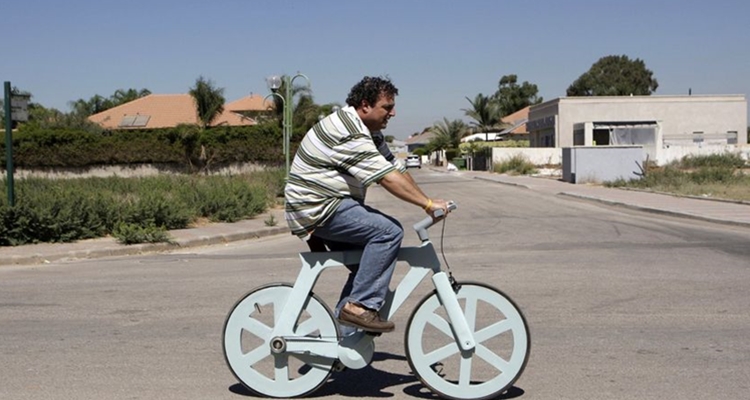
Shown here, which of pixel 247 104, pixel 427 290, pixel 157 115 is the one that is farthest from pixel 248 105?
pixel 427 290

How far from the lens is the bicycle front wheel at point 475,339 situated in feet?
15.8

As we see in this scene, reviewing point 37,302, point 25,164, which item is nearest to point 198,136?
point 25,164

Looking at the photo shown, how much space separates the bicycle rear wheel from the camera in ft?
16.3

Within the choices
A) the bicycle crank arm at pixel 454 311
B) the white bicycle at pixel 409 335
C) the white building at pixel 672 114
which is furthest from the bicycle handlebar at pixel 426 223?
the white building at pixel 672 114

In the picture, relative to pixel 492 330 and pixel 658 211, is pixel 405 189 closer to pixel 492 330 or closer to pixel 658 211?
pixel 492 330

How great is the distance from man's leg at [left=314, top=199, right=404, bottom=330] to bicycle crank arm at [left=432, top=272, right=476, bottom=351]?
30 centimetres

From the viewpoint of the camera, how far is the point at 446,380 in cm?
495

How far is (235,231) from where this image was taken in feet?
53.1

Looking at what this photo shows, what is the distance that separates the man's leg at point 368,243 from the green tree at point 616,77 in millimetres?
116603

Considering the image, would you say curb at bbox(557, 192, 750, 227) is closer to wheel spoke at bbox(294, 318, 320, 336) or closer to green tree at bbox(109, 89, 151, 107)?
wheel spoke at bbox(294, 318, 320, 336)

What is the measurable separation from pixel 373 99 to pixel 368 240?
0.80 m

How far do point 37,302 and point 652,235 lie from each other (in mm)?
10600

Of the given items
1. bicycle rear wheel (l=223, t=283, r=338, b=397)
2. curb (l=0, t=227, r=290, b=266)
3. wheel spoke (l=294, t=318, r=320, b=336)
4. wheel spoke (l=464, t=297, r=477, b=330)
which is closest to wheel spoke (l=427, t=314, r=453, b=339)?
wheel spoke (l=464, t=297, r=477, b=330)

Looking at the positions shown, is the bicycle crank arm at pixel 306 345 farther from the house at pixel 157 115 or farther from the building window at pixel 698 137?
the house at pixel 157 115
